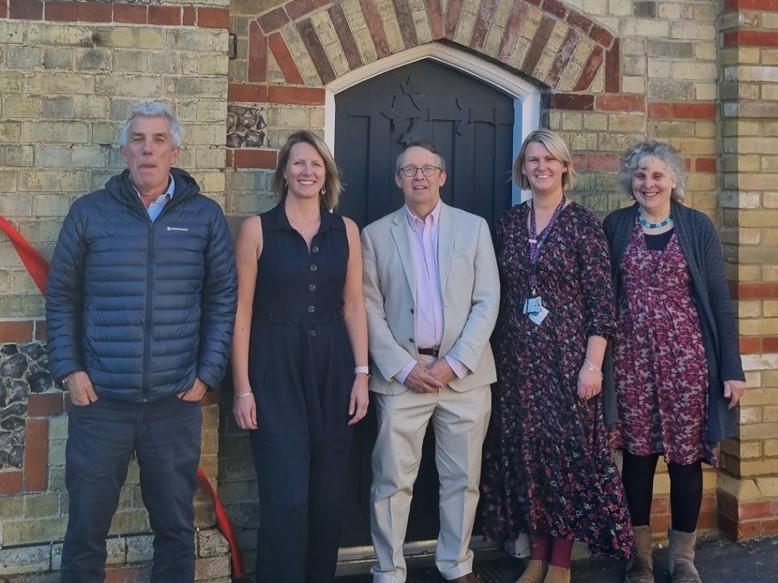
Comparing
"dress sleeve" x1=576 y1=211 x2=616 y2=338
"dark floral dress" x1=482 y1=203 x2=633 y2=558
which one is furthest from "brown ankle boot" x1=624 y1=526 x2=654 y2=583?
"dress sleeve" x1=576 y1=211 x2=616 y2=338

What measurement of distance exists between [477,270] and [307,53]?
1328mm

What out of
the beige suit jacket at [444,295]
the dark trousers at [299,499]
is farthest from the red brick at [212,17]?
the dark trousers at [299,499]

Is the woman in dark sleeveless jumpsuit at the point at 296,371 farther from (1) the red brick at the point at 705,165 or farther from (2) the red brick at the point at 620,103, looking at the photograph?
(1) the red brick at the point at 705,165

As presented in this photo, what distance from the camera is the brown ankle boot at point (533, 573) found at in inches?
161

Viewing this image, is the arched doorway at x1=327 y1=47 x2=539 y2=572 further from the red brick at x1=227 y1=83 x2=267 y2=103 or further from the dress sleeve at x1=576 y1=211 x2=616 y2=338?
the dress sleeve at x1=576 y1=211 x2=616 y2=338

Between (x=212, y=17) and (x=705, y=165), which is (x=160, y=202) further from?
(x=705, y=165)

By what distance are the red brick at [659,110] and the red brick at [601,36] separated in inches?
16.0

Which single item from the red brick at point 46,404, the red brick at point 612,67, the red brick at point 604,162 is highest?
the red brick at point 612,67

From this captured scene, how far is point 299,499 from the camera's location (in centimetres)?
359

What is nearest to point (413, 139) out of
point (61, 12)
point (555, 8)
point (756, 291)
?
point (555, 8)

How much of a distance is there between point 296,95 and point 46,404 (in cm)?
180

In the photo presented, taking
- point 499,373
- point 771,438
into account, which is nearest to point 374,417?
point 499,373

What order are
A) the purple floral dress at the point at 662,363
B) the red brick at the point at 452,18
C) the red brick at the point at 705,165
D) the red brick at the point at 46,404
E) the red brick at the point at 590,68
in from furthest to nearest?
1. the red brick at the point at 705,165
2. the red brick at the point at 590,68
3. the red brick at the point at 452,18
4. the purple floral dress at the point at 662,363
5. the red brick at the point at 46,404

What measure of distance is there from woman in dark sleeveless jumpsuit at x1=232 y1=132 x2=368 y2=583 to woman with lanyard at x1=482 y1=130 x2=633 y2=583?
2.59 feet
